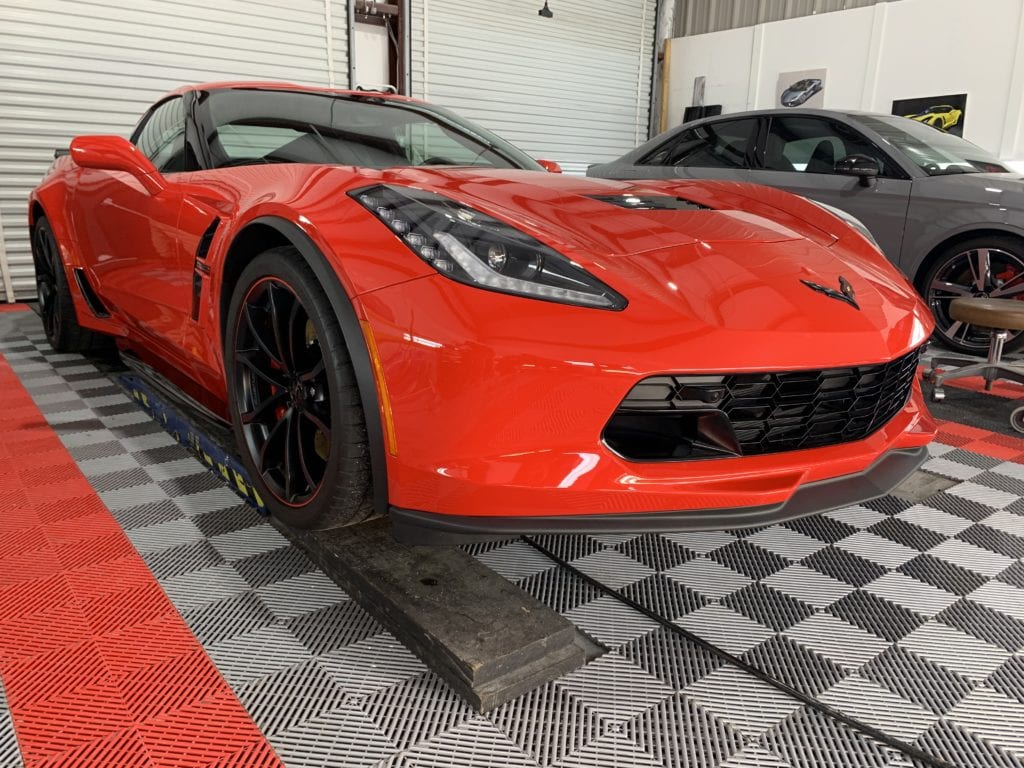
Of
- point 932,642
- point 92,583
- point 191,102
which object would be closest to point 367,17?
point 191,102

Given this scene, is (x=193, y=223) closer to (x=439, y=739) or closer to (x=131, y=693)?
(x=131, y=693)

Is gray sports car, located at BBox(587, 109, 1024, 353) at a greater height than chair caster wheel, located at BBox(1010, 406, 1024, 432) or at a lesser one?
greater

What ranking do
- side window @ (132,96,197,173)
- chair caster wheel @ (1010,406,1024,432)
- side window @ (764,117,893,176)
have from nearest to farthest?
side window @ (132,96,197,173), chair caster wheel @ (1010,406,1024,432), side window @ (764,117,893,176)

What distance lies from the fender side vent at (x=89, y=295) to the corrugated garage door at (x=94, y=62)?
343 cm

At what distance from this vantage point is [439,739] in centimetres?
119

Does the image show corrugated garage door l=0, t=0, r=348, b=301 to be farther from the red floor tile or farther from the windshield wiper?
the windshield wiper

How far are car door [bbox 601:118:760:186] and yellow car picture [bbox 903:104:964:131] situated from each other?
3684 mm

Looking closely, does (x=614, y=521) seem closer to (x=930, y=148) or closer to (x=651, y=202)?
(x=651, y=202)

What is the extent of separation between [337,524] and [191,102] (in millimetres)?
1569

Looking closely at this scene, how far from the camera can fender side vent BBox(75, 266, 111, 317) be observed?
2.95 metres

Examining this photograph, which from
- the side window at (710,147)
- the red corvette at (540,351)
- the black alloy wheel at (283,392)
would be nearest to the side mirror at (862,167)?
the side window at (710,147)

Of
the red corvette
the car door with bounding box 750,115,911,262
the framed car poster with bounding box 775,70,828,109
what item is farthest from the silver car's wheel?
the framed car poster with bounding box 775,70,828,109

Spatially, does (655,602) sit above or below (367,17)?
below

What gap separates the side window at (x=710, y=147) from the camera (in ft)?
16.3
